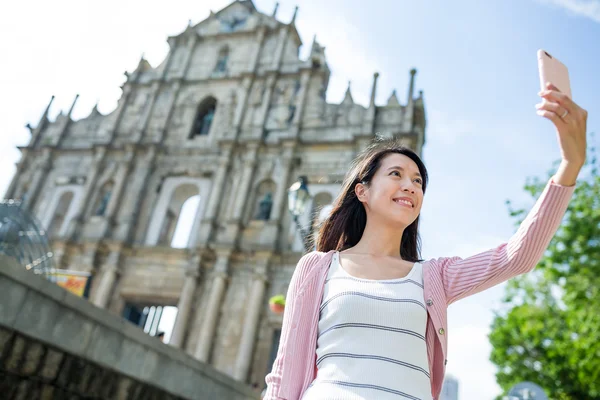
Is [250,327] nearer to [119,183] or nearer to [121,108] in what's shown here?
[119,183]

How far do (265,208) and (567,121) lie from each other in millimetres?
18751

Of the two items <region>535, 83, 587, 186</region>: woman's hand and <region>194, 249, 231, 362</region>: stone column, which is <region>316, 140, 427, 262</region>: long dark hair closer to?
<region>535, 83, 587, 186</region>: woman's hand

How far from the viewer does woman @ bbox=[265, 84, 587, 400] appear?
76.5 inches

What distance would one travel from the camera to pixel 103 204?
2258 cm

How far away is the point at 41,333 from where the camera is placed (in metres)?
5.69

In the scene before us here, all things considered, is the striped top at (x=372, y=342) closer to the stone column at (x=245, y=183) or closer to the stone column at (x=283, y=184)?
the stone column at (x=283, y=184)

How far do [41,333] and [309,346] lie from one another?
448 centimetres

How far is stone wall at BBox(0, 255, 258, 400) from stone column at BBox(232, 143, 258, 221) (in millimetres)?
12446

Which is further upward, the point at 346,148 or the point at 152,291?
the point at 346,148

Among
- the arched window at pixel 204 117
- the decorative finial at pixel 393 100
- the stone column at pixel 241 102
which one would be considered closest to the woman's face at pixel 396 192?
the decorative finial at pixel 393 100

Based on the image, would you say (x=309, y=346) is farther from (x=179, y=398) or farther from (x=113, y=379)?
(x=179, y=398)

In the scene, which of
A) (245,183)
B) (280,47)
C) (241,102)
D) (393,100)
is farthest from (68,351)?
(280,47)

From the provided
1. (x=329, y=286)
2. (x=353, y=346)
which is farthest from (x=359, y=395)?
(x=329, y=286)

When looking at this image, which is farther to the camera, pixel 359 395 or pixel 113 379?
pixel 113 379
